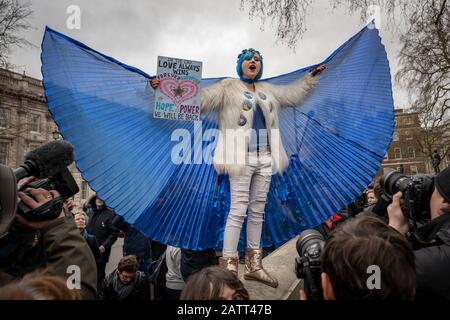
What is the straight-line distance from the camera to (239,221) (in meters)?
2.19

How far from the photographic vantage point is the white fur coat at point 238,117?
2.32 m

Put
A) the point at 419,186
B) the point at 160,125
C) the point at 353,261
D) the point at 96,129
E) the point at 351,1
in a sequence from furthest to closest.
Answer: the point at 351,1
the point at 160,125
the point at 96,129
the point at 419,186
the point at 353,261

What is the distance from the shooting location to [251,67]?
2523 mm

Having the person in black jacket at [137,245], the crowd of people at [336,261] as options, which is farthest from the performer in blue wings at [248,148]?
the person in black jacket at [137,245]

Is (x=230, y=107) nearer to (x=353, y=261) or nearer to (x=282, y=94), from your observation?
(x=282, y=94)

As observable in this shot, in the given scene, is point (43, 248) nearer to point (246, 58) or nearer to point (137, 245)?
point (246, 58)

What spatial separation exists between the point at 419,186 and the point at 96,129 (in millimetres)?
2058

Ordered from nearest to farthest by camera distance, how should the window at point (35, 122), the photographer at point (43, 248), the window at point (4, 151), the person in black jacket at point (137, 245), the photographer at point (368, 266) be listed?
the photographer at point (368, 266)
the photographer at point (43, 248)
the person in black jacket at point (137, 245)
the window at point (4, 151)
the window at point (35, 122)

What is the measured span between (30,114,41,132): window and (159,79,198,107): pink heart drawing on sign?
2510cm

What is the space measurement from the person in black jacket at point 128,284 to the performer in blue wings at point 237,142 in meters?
0.45

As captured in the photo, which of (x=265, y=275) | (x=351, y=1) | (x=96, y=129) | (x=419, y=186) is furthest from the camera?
(x=351, y=1)

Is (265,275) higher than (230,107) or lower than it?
lower

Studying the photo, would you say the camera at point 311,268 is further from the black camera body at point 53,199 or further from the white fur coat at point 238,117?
the white fur coat at point 238,117
